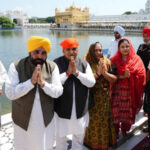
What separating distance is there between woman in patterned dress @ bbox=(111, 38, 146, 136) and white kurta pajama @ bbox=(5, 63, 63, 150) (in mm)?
667

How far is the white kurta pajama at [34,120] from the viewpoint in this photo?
49.4 inches

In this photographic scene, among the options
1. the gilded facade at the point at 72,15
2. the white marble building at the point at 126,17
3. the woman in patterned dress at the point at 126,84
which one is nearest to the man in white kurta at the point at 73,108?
the woman in patterned dress at the point at 126,84

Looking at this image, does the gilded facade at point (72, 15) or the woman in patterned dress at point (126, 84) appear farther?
the gilded facade at point (72, 15)

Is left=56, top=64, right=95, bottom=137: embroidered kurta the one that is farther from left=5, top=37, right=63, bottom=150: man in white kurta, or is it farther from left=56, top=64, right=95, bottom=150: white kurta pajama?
left=5, top=37, right=63, bottom=150: man in white kurta

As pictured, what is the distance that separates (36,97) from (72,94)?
31cm

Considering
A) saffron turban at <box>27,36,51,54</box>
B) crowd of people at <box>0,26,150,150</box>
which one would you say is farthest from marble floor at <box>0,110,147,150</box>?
saffron turban at <box>27,36,51,54</box>

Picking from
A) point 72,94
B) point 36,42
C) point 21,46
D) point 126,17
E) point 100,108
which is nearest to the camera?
point 36,42

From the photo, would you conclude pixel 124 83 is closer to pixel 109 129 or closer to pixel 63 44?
pixel 109 129

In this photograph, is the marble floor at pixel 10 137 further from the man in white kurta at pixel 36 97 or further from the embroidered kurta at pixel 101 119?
the man in white kurta at pixel 36 97

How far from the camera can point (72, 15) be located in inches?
1847

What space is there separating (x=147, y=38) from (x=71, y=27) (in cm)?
4480

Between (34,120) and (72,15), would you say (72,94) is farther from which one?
(72,15)

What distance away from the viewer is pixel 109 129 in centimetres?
184

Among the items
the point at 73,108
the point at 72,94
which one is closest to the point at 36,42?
the point at 72,94
